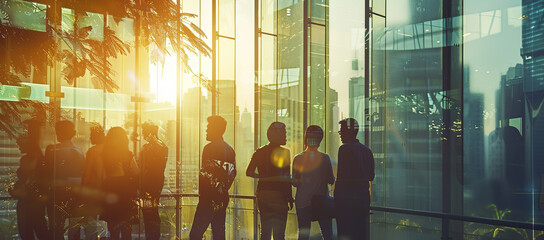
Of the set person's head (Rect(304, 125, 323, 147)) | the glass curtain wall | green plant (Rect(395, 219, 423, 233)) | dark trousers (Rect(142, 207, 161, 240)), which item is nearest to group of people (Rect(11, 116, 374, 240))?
person's head (Rect(304, 125, 323, 147))

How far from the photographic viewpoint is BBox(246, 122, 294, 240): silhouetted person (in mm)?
4980

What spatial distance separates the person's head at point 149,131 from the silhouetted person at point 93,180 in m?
0.71

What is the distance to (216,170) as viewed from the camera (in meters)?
5.04

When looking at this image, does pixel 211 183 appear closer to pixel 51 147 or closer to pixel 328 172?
pixel 328 172

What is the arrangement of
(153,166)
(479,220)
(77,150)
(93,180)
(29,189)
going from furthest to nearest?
(153,166) < (93,180) < (77,150) < (29,189) < (479,220)

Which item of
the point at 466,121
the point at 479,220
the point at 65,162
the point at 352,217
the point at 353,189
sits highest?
the point at 466,121

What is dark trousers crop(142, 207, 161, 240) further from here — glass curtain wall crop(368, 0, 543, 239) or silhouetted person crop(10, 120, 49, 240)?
glass curtain wall crop(368, 0, 543, 239)

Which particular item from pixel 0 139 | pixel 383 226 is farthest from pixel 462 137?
pixel 0 139

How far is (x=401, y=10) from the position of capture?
7168mm

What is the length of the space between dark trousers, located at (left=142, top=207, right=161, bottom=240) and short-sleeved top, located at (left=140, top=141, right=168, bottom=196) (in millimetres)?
231

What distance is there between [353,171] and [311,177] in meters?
0.49

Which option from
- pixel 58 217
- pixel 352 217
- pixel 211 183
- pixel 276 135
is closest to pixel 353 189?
pixel 352 217

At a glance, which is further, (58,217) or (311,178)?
(311,178)

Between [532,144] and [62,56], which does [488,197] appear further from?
[62,56]
